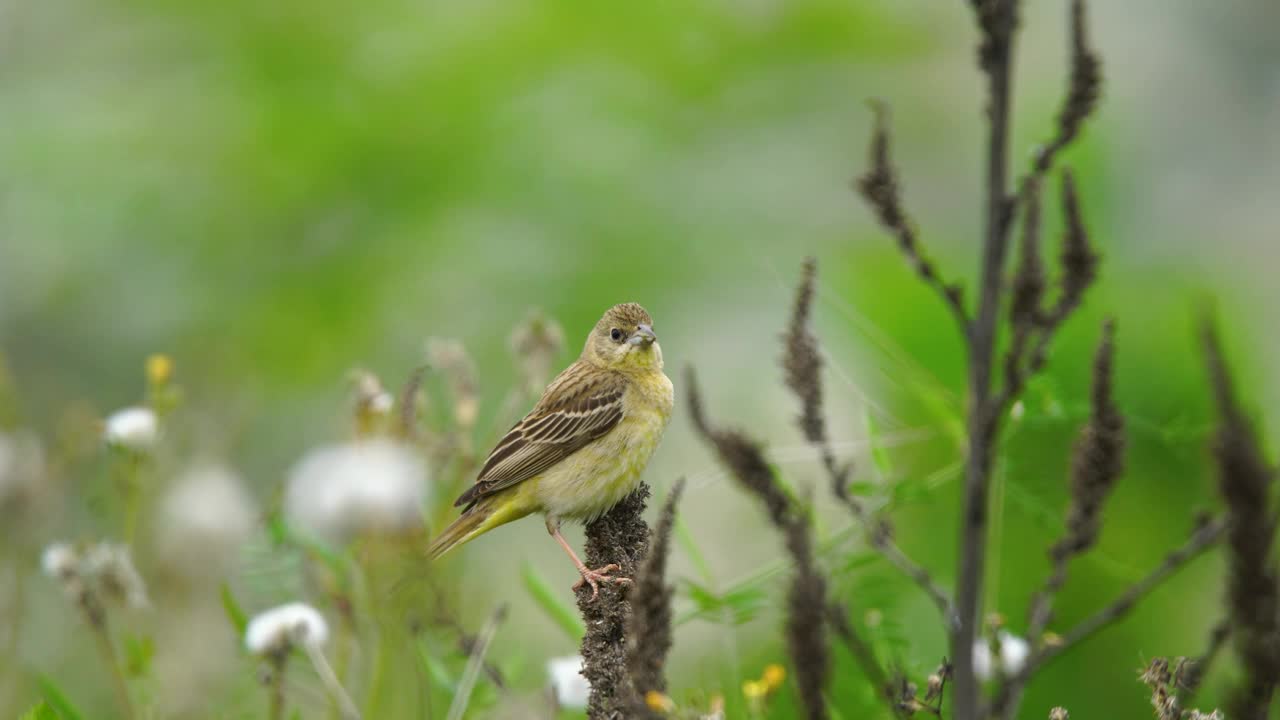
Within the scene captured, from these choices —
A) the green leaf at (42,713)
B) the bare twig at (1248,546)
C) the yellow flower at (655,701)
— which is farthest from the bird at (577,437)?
the bare twig at (1248,546)

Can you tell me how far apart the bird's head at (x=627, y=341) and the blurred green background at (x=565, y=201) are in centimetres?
126

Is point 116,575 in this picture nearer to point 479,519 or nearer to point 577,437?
point 479,519

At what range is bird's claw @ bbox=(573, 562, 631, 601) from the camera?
231 cm

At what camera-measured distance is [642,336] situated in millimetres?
3539

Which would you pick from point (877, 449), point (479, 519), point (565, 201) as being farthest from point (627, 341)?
point (565, 201)

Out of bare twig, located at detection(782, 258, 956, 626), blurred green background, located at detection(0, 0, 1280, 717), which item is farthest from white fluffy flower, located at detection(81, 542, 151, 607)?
bare twig, located at detection(782, 258, 956, 626)

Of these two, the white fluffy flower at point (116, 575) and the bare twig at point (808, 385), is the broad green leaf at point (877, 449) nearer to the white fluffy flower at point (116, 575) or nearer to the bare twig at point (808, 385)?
the bare twig at point (808, 385)

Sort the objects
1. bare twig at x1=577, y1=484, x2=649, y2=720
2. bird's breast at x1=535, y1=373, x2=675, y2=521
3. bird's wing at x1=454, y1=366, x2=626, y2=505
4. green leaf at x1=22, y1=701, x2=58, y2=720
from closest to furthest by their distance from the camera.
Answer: bare twig at x1=577, y1=484, x2=649, y2=720, green leaf at x1=22, y1=701, x2=58, y2=720, bird's breast at x1=535, y1=373, x2=675, y2=521, bird's wing at x1=454, y1=366, x2=626, y2=505

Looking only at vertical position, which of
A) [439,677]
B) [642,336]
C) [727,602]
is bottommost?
[727,602]

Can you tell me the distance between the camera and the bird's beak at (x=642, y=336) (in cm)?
353

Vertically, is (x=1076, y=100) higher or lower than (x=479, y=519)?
lower

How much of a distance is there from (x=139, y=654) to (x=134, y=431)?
57 centimetres

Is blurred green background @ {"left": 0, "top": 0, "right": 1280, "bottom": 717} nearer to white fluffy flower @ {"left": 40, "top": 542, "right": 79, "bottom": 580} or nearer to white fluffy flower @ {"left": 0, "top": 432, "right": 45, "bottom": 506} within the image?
white fluffy flower @ {"left": 0, "top": 432, "right": 45, "bottom": 506}

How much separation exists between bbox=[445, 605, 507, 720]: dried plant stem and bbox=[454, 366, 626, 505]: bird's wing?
0.76 m
